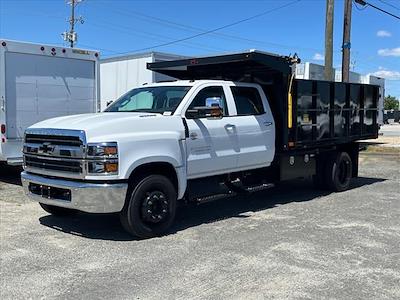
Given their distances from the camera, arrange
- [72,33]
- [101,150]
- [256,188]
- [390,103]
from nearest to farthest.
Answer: [101,150] < [256,188] < [72,33] < [390,103]

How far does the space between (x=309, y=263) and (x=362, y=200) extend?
4417mm

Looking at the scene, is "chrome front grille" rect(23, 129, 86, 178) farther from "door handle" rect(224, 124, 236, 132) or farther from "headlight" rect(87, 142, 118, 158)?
"door handle" rect(224, 124, 236, 132)

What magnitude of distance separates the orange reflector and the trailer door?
16.7 ft

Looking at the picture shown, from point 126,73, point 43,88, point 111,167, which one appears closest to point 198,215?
→ point 111,167

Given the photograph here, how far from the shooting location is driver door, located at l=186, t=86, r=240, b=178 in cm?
768

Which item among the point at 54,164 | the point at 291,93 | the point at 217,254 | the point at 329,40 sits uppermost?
the point at 329,40

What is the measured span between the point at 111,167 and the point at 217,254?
1.67m

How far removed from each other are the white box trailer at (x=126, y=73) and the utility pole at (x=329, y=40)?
6.30m

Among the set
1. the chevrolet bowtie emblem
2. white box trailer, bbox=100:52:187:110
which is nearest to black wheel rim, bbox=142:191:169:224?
the chevrolet bowtie emblem

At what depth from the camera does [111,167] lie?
659 centimetres

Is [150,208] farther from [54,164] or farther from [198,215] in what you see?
[198,215]

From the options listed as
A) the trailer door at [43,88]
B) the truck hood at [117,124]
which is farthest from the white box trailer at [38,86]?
the truck hood at [117,124]

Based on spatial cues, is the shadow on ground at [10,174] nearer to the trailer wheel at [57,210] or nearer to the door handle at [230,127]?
the trailer wheel at [57,210]

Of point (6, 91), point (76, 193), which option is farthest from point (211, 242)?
point (6, 91)
